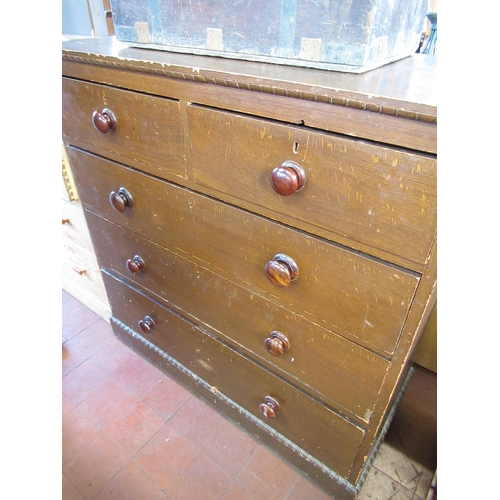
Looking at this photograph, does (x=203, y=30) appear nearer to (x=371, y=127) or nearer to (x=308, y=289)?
(x=371, y=127)

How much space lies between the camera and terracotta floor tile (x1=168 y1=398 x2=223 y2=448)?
1.21 metres

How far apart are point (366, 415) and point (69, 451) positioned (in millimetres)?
998

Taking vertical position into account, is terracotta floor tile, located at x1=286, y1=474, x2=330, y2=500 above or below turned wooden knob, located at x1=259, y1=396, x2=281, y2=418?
below

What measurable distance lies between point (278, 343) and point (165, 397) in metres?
0.75

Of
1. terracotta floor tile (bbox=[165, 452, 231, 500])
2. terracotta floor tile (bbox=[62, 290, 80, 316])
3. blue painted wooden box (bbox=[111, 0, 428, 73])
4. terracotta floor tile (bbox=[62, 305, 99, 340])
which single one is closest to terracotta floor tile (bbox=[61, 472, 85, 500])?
terracotta floor tile (bbox=[165, 452, 231, 500])

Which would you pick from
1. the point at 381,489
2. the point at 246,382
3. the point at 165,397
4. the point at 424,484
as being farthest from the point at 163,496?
the point at 424,484

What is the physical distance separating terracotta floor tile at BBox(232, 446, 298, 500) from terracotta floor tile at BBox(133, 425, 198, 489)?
0.63ft

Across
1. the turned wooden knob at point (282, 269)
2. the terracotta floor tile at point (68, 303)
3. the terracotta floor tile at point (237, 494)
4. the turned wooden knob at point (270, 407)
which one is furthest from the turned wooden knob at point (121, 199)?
the terracotta floor tile at point (68, 303)

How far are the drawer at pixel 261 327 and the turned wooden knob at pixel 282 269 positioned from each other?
0.12m

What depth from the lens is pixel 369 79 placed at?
53 cm

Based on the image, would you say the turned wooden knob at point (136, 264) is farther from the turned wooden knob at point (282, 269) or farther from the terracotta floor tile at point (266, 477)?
the terracotta floor tile at point (266, 477)

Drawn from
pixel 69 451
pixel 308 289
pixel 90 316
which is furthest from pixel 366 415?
pixel 90 316

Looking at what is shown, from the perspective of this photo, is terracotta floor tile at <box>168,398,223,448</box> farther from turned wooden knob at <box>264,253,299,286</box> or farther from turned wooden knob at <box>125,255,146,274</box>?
turned wooden knob at <box>264,253,299,286</box>
